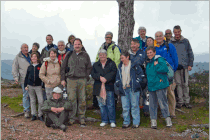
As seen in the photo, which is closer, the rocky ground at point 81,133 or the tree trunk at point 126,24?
the rocky ground at point 81,133

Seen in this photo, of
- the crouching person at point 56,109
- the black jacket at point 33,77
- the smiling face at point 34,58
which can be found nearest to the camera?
the crouching person at point 56,109

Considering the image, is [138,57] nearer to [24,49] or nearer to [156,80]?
[156,80]

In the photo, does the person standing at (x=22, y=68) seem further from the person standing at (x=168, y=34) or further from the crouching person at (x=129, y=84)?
the person standing at (x=168, y=34)

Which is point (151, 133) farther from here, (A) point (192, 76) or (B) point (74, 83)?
(A) point (192, 76)

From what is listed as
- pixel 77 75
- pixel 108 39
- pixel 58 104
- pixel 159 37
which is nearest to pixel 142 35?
pixel 159 37

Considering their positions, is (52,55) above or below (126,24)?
below

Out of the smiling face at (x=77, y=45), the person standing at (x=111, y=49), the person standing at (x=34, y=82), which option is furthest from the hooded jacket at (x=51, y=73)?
the person standing at (x=111, y=49)

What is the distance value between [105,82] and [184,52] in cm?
364

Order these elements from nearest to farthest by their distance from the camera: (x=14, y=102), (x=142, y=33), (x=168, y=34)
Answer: (x=142, y=33) → (x=168, y=34) → (x=14, y=102)

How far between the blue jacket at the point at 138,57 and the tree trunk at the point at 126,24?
2.16m

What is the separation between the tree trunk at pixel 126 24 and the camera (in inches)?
297

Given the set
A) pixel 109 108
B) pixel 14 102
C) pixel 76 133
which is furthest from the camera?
pixel 14 102

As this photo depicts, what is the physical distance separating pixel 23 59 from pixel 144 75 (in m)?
4.49

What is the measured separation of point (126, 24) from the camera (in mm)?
7562
